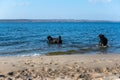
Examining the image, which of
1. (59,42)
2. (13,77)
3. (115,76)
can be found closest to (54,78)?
(13,77)

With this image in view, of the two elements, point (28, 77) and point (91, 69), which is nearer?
point (28, 77)

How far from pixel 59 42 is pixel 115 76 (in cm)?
2162

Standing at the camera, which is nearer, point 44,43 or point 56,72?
point 56,72

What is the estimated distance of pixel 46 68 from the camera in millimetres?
13352

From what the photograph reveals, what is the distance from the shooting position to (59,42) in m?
32.9

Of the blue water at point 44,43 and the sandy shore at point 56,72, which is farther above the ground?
A: the sandy shore at point 56,72

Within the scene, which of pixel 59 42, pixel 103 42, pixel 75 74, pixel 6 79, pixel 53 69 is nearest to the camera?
pixel 6 79

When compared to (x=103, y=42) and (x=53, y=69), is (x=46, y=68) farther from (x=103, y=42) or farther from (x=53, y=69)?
(x=103, y=42)

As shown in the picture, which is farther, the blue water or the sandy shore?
the blue water

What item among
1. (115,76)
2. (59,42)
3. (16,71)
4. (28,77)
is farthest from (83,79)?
(59,42)

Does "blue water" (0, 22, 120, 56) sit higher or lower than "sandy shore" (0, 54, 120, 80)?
lower

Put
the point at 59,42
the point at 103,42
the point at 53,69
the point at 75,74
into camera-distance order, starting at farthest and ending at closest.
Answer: the point at 59,42, the point at 103,42, the point at 53,69, the point at 75,74

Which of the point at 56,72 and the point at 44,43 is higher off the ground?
the point at 56,72

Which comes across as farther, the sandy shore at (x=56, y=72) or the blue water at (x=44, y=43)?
the blue water at (x=44, y=43)
